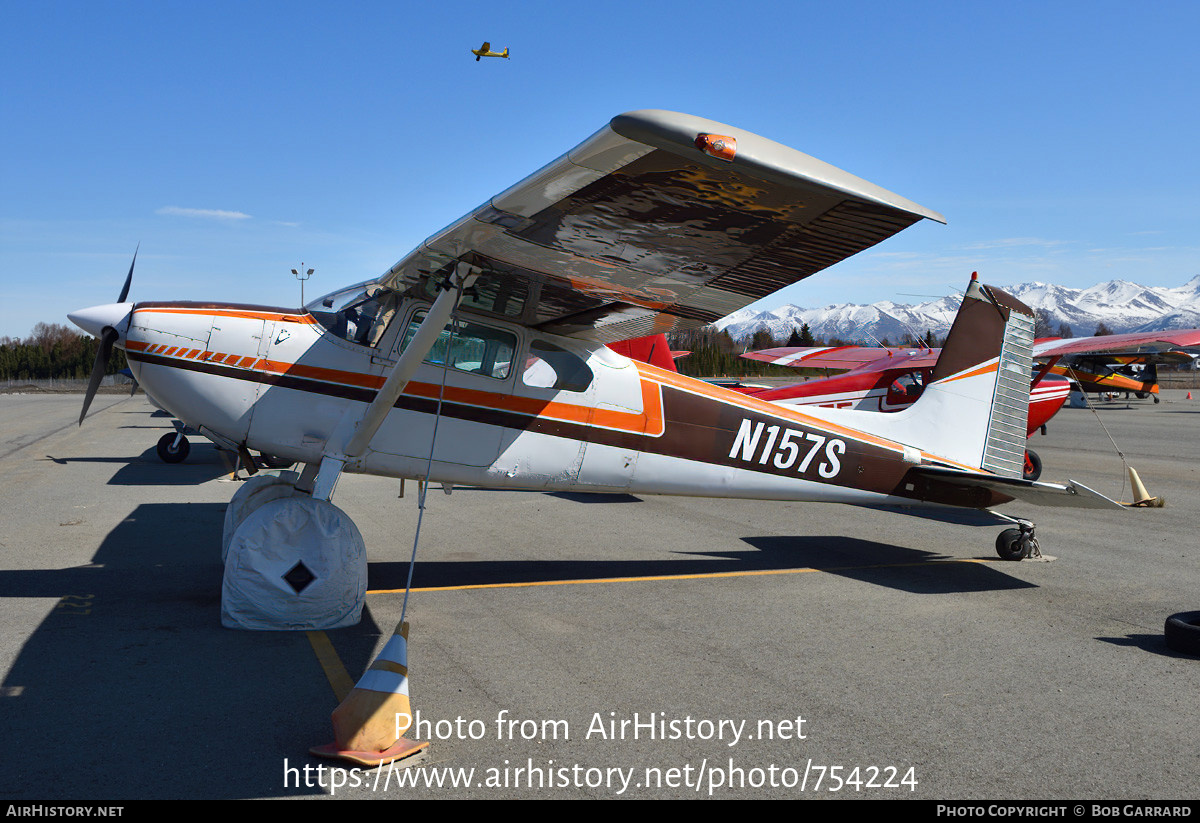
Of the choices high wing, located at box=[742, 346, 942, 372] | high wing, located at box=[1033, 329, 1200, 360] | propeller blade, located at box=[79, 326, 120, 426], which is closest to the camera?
propeller blade, located at box=[79, 326, 120, 426]

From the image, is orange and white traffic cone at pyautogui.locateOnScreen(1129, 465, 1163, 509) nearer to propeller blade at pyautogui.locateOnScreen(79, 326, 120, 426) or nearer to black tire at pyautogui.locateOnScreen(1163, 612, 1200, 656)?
black tire at pyautogui.locateOnScreen(1163, 612, 1200, 656)

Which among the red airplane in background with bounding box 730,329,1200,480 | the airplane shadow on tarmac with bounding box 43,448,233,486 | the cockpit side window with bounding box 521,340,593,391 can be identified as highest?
the red airplane in background with bounding box 730,329,1200,480

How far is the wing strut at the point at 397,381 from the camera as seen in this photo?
4980 mm

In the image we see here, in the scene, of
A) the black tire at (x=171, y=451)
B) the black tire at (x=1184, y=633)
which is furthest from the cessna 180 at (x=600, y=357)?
the black tire at (x=171, y=451)

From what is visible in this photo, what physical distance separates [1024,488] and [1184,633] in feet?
7.05

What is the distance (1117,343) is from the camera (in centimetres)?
1603

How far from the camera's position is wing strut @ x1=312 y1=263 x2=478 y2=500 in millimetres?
4980

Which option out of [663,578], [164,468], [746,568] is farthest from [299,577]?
[164,468]

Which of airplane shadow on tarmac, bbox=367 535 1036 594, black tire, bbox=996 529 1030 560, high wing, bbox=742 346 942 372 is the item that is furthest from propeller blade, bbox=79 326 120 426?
high wing, bbox=742 346 942 372

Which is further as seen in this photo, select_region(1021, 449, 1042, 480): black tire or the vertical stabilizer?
select_region(1021, 449, 1042, 480): black tire

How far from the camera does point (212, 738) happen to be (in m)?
3.70

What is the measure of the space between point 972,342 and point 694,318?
3750 millimetres

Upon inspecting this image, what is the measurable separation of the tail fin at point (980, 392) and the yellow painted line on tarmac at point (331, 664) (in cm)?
545

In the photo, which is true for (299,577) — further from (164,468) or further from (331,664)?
(164,468)
